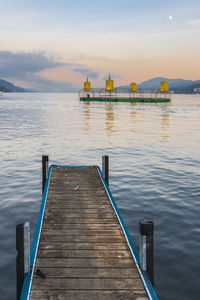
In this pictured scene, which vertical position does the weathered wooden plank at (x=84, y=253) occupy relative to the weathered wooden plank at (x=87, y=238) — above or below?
below

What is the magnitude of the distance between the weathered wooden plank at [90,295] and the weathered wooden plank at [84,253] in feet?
4.01

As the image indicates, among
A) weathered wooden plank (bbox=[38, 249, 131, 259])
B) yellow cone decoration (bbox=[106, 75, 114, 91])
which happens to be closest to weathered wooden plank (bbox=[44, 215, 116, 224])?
weathered wooden plank (bbox=[38, 249, 131, 259])

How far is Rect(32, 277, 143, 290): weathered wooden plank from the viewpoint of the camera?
577cm

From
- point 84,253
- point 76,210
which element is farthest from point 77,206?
point 84,253

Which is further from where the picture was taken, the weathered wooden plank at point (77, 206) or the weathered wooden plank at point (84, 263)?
the weathered wooden plank at point (77, 206)

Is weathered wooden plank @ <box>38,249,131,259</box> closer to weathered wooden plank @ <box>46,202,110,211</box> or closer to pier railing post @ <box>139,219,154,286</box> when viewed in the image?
pier railing post @ <box>139,219,154,286</box>

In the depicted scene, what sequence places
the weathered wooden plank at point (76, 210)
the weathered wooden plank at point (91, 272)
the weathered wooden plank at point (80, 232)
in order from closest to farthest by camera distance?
the weathered wooden plank at point (91, 272) → the weathered wooden plank at point (80, 232) → the weathered wooden plank at point (76, 210)

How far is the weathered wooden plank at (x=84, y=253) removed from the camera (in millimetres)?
6872

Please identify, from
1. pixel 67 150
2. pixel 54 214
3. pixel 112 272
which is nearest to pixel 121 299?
pixel 112 272

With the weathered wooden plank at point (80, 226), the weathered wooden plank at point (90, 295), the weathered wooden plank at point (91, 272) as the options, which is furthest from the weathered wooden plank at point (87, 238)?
the weathered wooden plank at point (90, 295)

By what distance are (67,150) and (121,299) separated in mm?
19094

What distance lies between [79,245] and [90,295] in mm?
1870

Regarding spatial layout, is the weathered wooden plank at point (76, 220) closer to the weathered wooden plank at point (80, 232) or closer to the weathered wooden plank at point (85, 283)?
the weathered wooden plank at point (80, 232)

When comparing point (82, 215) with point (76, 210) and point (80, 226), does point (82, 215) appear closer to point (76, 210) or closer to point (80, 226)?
point (76, 210)
